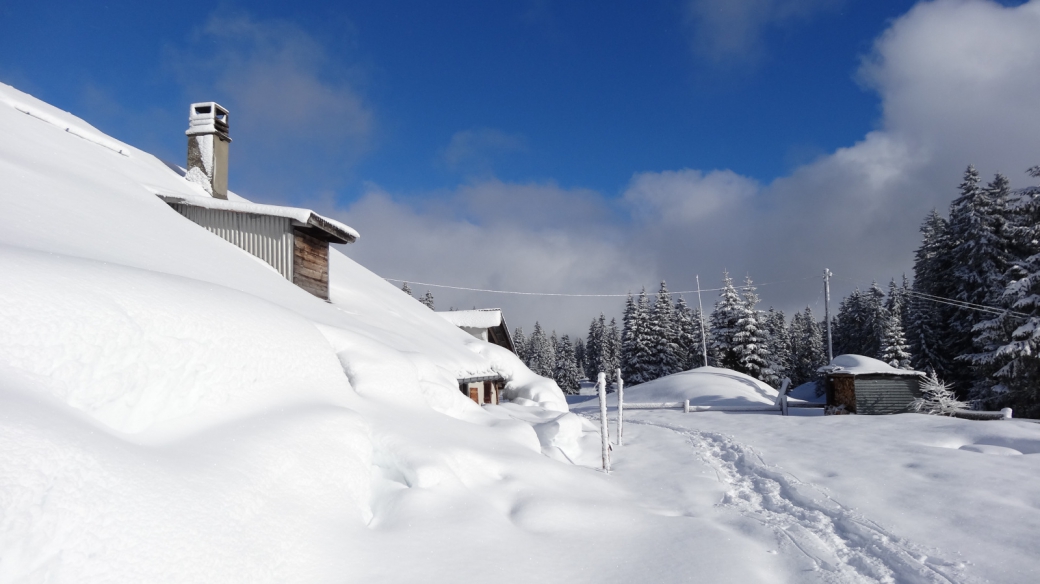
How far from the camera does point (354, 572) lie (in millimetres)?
3877

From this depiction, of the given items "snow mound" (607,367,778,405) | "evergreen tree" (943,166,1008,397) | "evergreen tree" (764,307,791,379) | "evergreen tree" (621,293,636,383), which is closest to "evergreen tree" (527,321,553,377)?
"evergreen tree" (621,293,636,383)

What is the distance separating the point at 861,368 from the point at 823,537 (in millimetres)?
16590

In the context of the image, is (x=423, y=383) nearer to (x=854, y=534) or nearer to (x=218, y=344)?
(x=218, y=344)

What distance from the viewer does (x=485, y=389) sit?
1714cm

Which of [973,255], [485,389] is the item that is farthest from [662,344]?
[485,389]

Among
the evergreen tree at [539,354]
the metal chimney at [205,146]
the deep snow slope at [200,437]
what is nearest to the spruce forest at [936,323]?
the evergreen tree at [539,354]

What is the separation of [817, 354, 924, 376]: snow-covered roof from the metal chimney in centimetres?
2174

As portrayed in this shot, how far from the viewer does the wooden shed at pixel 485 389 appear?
14547mm

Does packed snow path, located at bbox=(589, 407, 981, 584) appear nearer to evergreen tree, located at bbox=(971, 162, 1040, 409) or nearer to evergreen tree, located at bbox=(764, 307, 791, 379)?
evergreen tree, located at bbox=(971, 162, 1040, 409)

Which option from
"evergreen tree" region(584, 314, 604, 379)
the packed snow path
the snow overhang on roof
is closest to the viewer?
the packed snow path

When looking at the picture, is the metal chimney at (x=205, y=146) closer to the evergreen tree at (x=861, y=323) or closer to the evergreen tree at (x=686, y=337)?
the evergreen tree at (x=686, y=337)

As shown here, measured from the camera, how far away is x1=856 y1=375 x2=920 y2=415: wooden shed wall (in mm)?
20344

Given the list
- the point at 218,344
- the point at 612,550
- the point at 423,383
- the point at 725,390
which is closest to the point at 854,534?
the point at 612,550

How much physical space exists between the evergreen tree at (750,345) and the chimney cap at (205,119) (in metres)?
35.5
